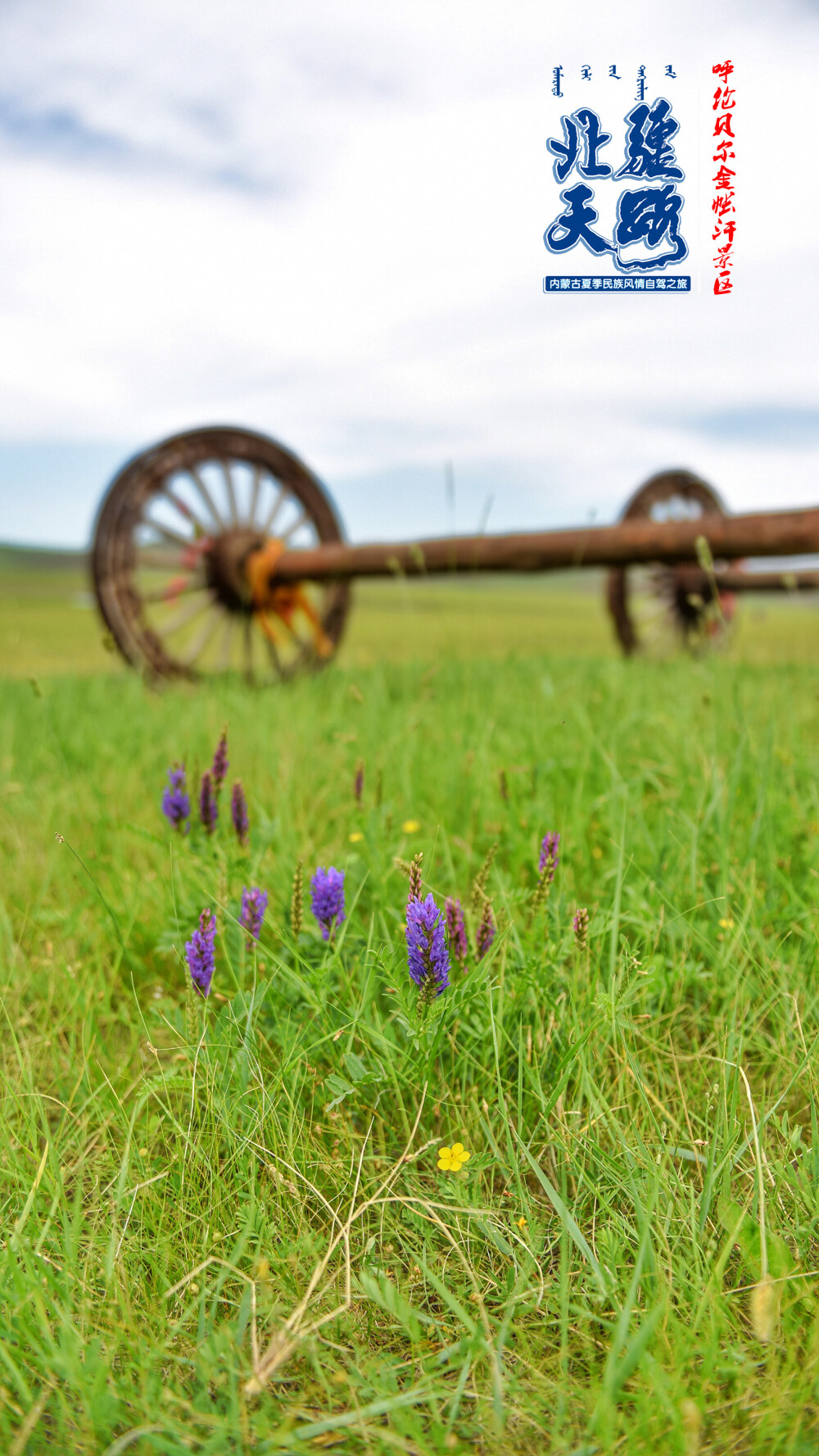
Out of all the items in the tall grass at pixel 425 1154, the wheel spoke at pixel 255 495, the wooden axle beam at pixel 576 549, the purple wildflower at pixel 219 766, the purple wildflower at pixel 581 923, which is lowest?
the tall grass at pixel 425 1154

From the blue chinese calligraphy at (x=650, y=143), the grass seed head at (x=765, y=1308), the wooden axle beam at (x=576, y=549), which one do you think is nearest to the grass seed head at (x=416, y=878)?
the grass seed head at (x=765, y=1308)

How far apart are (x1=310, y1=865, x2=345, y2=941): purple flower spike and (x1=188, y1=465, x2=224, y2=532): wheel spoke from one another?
3.86 metres

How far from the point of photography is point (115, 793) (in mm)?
2441

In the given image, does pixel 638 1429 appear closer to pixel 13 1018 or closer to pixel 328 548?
pixel 13 1018

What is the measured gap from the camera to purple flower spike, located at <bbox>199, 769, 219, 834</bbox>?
1.50 metres

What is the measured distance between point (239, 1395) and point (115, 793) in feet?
5.80

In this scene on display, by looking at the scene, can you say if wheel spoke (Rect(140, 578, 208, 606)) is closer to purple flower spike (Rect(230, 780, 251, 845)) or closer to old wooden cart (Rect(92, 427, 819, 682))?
old wooden cart (Rect(92, 427, 819, 682))

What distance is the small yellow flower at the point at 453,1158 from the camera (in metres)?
1.07

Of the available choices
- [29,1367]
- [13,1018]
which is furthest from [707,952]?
[13,1018]

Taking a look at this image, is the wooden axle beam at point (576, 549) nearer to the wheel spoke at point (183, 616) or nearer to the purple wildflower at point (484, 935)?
the wheel spoke at point (183, 616)

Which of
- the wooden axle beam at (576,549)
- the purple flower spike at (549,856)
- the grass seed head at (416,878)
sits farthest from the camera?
the wooden axle beam at (576,549)

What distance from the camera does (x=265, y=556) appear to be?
4.80m

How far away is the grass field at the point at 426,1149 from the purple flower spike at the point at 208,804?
61 millimetres

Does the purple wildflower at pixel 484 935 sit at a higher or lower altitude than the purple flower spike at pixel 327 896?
lower
